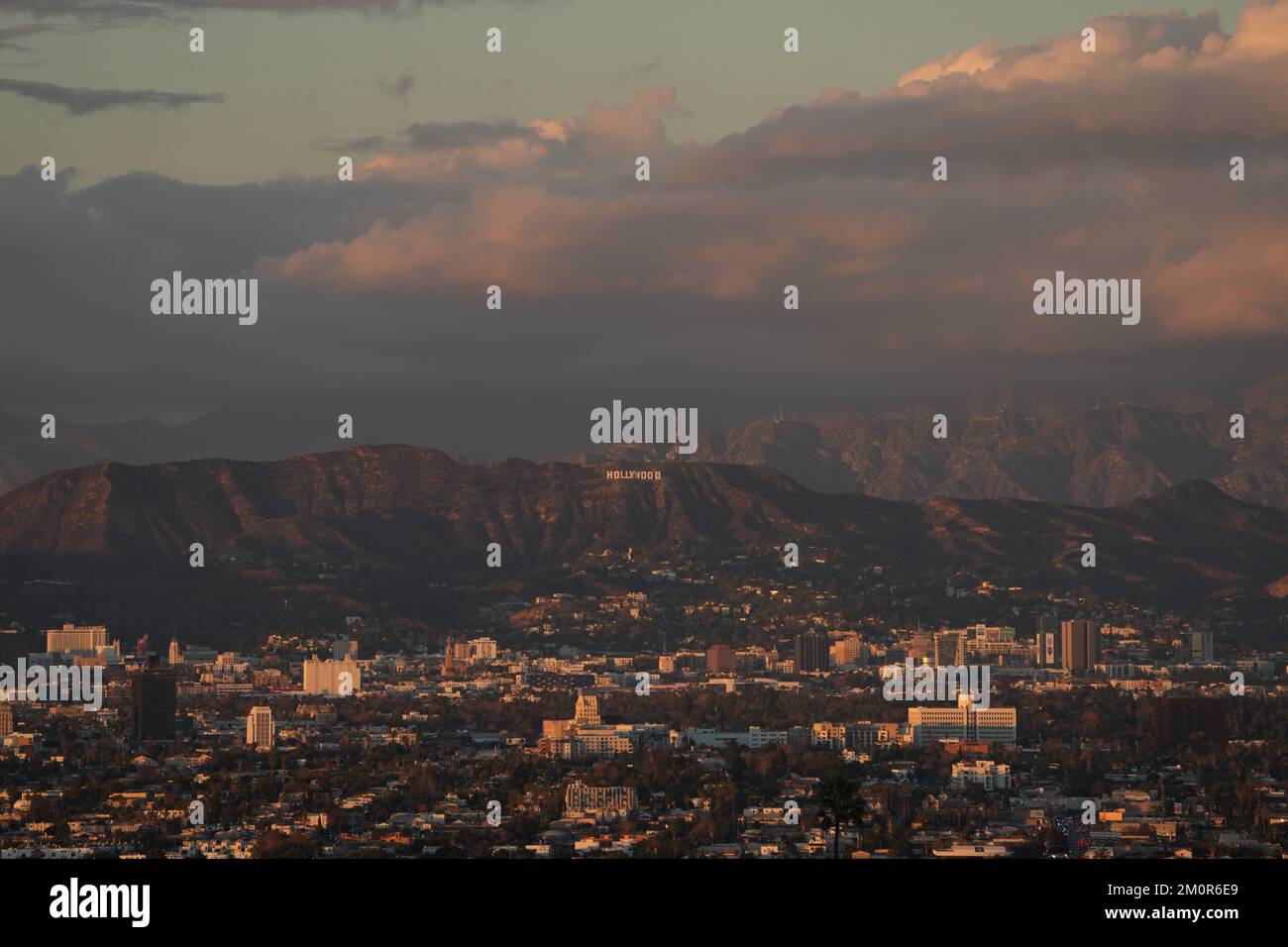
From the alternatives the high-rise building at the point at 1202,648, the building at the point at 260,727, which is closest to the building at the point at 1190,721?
the building at the point at 260,727

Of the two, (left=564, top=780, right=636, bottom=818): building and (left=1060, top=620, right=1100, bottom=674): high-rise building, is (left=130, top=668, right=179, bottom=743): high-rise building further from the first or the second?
(left=1060, top=620, right=1100, bottom=674): high-rise building

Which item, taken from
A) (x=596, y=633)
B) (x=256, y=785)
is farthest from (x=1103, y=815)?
(x=596, y=633)

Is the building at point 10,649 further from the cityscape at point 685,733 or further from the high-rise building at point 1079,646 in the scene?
the high-rise building at point 1079,646

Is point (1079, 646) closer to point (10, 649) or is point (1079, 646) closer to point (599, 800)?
point (10, 649)

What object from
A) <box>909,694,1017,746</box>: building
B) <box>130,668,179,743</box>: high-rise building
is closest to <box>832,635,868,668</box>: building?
<box>909,694,1017,746</box>: building

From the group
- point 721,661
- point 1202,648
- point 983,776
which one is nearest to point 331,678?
point 721,661
